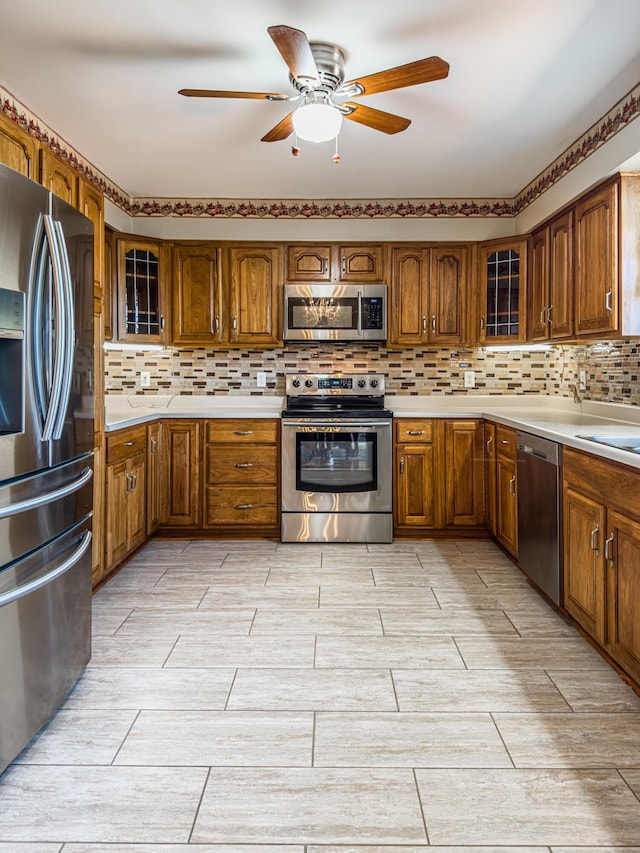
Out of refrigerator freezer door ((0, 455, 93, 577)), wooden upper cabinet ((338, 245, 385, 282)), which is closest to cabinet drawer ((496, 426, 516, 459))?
wooden upper cabinet ((338, 245, 385, 282))

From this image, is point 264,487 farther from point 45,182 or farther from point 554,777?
point 554,777

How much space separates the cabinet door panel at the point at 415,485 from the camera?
4.10 m

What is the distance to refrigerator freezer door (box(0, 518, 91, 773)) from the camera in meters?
1.64

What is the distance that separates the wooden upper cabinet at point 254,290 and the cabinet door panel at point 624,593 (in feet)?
9.38

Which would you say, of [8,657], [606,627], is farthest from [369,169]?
[8,657]

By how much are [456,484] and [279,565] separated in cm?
138

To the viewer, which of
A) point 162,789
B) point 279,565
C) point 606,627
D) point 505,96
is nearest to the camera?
point 162,789

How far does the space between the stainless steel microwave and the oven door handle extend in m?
0.68

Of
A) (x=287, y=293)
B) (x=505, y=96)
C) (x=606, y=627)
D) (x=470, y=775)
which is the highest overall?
(x=505, y=96)

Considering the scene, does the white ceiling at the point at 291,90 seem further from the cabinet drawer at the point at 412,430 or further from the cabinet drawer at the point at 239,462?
the cabinet drawer at the point at 239,462

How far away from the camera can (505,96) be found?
9.14 feet

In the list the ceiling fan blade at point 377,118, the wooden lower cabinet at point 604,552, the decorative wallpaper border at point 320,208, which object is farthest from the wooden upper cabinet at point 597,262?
the decorative wallpaper border at point 320,208

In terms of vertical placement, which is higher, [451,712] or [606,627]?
[606,627]

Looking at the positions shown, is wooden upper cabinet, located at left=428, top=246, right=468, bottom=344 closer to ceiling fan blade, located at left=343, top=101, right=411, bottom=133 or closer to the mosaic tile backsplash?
the mosaic tile backsplash
